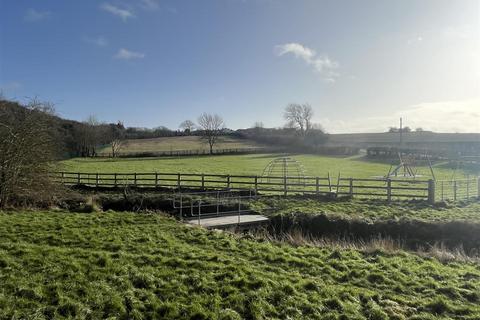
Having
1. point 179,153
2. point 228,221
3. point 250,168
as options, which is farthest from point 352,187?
point 179,153

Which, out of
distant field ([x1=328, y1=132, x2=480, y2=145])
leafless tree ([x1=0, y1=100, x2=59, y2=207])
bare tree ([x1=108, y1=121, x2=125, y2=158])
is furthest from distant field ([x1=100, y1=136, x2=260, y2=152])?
leafless tree ([x1=0, y1=100, x2=59, y2=207])

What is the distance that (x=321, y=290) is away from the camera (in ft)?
21.6

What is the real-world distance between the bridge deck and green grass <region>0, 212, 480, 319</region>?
3712 mm

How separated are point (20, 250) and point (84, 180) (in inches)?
847

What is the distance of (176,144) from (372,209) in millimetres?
78625

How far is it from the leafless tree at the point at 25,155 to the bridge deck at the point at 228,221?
770cm

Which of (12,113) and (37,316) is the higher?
(12,113)

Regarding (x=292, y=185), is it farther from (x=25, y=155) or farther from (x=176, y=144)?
(x=176, y=144)

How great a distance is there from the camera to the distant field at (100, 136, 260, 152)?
272 feet

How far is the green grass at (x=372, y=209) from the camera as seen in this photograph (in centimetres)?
1502

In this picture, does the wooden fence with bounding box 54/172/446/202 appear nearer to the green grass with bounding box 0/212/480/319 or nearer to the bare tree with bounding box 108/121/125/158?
the green grass with bounding box 0/212/480/319

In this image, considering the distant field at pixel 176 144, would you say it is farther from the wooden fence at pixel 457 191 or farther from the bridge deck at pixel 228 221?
the bridge deck at pixel 228 221

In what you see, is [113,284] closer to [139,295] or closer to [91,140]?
[139,295]

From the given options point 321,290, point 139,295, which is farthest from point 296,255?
point 139,295
